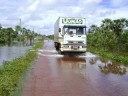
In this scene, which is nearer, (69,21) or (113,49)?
(69,21)

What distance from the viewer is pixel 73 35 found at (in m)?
29.3

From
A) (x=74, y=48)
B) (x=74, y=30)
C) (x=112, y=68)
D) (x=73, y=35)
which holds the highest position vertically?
(x=74, y=30)

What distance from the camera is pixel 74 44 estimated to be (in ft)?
95.9

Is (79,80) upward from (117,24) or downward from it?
downward

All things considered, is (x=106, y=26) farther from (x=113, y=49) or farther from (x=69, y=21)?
(x=69, y=21)

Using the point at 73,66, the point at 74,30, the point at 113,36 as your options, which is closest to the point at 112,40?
the point at 113,36

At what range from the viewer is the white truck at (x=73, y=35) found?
1151 inches

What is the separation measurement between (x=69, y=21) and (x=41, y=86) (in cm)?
1849

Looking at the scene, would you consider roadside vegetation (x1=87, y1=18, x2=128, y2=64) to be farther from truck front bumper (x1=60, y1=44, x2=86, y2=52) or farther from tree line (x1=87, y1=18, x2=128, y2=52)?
truck front bumper (x1=60, y1=44, x2=86, y2=52)

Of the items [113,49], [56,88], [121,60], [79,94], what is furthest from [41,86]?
[113,49]

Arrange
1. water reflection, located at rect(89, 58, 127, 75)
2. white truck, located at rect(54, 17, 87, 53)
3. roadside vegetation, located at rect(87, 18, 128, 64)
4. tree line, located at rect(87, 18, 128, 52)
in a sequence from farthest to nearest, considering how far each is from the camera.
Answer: tree line, located at rect(87, 18, 128, 52)
roadside vegetation, located at rect(87, 18, 128, 64)
white truck, located at rect(54, 17, 87, 53)
water reflection, located at rect(89, 58, 127, 75)

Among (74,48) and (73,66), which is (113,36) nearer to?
(74,48)

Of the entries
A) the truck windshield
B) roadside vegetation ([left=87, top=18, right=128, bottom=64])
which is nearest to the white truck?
the truck windshield

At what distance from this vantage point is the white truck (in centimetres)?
2923
